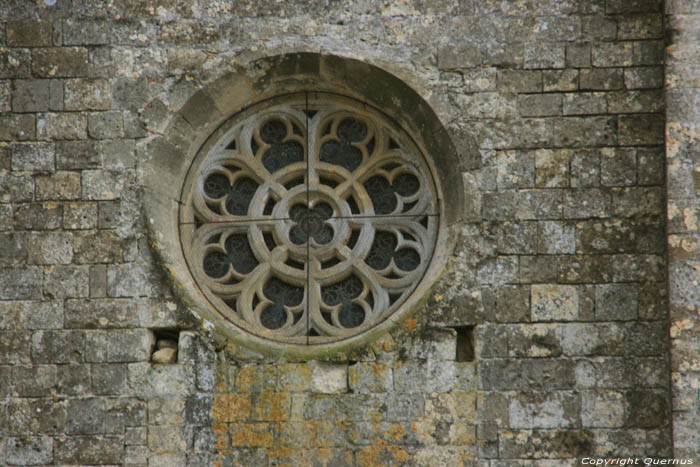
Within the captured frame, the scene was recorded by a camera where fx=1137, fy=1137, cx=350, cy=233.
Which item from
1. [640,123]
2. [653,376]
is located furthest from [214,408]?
[640,123]

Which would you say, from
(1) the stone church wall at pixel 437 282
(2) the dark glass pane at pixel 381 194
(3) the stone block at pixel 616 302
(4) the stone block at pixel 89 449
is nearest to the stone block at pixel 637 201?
(1) the stone church wall at pixel 437 282

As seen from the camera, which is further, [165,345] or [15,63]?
[15,63]

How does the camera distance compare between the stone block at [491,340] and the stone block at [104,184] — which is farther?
the stone block at [104,184]

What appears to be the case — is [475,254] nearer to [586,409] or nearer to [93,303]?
[586,409]

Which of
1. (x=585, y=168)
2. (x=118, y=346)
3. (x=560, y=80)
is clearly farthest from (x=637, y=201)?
(x=118, y=346)

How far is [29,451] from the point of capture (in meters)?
7.42

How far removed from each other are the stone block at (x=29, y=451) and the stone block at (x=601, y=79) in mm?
4293

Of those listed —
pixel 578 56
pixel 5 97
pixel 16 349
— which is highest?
pixel 578 56

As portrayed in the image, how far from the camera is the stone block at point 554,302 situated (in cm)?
742

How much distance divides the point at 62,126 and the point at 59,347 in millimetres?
1534

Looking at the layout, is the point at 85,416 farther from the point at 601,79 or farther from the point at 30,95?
the point at 601,79

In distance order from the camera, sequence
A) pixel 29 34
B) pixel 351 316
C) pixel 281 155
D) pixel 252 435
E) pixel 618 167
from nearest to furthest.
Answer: pixel 252 435 < pixel 618 167 < pixel 351 316 < pixel 29 34 < pixel 281 155

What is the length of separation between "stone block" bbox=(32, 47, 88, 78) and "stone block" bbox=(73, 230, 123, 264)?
3.79ft

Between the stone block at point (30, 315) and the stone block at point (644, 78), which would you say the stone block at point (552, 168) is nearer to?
the stone block at point (644, 78)
